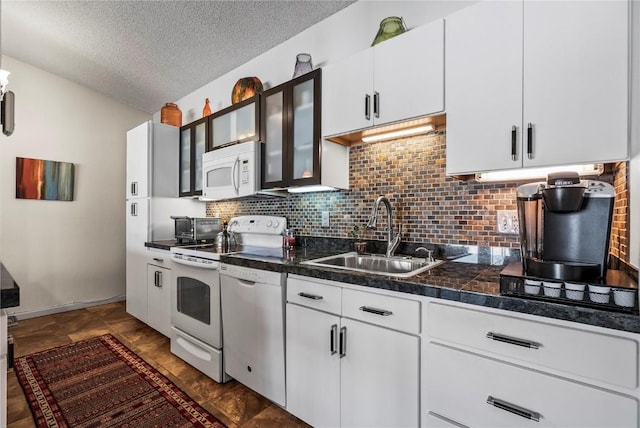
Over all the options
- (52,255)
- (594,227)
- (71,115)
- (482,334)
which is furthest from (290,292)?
(71,115)

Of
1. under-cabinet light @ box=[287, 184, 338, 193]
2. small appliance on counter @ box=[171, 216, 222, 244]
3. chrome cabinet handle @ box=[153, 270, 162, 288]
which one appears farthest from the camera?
chrome cabinet handle @ box=[153, 270, 162, 288]

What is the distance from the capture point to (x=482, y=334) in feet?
3.50

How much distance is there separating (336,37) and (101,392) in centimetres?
291

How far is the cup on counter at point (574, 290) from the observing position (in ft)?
3.01

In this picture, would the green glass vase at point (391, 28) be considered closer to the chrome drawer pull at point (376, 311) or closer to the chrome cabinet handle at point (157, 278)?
the chrome drawer pull at point (376, 311)

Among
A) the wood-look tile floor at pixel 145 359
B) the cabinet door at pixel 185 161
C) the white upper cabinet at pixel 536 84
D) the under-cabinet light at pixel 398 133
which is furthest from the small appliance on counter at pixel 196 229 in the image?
the white upper cabinet at pixel 536 84

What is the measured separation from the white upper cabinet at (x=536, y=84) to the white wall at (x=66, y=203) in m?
4.22

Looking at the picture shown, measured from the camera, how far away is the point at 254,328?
5.99 feet

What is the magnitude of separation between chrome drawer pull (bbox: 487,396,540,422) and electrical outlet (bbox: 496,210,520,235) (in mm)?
830

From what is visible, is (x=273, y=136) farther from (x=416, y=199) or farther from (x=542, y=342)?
(x=542, y=342)

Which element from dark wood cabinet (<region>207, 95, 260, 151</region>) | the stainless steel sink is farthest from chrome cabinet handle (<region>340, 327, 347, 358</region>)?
dark wood cabinet (<region>207, 95, 260, 151</region>)

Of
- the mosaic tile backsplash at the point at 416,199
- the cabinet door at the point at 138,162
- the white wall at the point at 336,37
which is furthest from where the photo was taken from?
the cabinet door at the point at 138,162

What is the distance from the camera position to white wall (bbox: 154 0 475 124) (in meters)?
1.88

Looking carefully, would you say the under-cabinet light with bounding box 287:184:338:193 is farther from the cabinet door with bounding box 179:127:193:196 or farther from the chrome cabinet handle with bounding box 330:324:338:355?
the cabinet door with bounding box 179:127:193:196
